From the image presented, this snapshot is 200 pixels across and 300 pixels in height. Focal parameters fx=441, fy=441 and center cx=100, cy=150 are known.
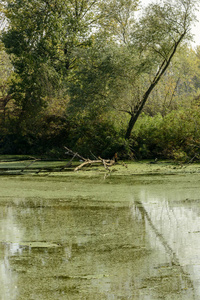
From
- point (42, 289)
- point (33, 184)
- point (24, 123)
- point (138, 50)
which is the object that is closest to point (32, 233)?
point (42, 289)

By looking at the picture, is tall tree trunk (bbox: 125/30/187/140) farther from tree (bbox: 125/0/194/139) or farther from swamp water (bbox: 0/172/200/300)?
swamp water (bbox: 0/172/200/300)

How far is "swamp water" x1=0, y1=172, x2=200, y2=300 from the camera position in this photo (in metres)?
3.31

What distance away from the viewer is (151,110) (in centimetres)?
1927

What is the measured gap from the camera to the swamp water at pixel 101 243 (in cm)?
331

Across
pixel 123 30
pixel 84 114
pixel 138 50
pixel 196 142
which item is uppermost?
pixel 123 30

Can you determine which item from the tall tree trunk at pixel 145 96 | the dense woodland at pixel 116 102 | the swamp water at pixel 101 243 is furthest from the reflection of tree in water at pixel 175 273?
the tall tree trunk at pixel 145 96

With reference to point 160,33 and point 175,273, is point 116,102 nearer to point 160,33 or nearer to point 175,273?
point 160,33

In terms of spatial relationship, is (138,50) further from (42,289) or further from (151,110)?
(42,289)

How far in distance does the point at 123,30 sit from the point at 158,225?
42.5 ft

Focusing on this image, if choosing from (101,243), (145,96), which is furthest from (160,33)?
(101,243)

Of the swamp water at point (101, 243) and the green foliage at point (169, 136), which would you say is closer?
the swamp water at point (101, 243)

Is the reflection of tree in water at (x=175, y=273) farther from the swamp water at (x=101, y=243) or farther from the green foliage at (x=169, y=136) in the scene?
the green foliage at (x=169, y=136)

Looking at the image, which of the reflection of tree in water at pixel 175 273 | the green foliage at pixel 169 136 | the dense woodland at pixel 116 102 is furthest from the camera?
the dense woodland at pixel 116 102

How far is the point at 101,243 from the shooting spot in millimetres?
4605
